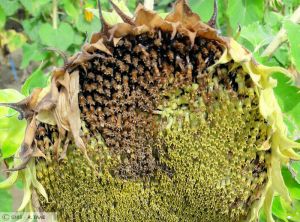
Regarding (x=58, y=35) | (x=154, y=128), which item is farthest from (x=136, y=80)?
(x=58, y=35)

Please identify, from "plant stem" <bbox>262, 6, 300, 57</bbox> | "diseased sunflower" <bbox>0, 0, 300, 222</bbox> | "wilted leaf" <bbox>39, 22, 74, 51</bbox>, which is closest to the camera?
"diseased sunflower" <bbox>0, 0, 300, 222</bbox>

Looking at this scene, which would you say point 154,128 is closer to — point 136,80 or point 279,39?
point 136,80

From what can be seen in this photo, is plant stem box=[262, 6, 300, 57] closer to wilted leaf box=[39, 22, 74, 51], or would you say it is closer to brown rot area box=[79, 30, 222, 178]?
brown rot area box=[79, 30, 222, 178]

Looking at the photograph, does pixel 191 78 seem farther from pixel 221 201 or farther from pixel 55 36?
pixel 55 36

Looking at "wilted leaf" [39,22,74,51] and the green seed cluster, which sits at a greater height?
"wilted leaf" [39,22,74,51]

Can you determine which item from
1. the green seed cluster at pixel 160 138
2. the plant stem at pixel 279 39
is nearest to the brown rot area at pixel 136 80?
the green seed cluster at pixel 160 138

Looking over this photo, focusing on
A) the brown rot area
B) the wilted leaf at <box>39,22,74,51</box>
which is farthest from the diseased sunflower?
the wilted leaf at <box>39,22,74,51</box>
